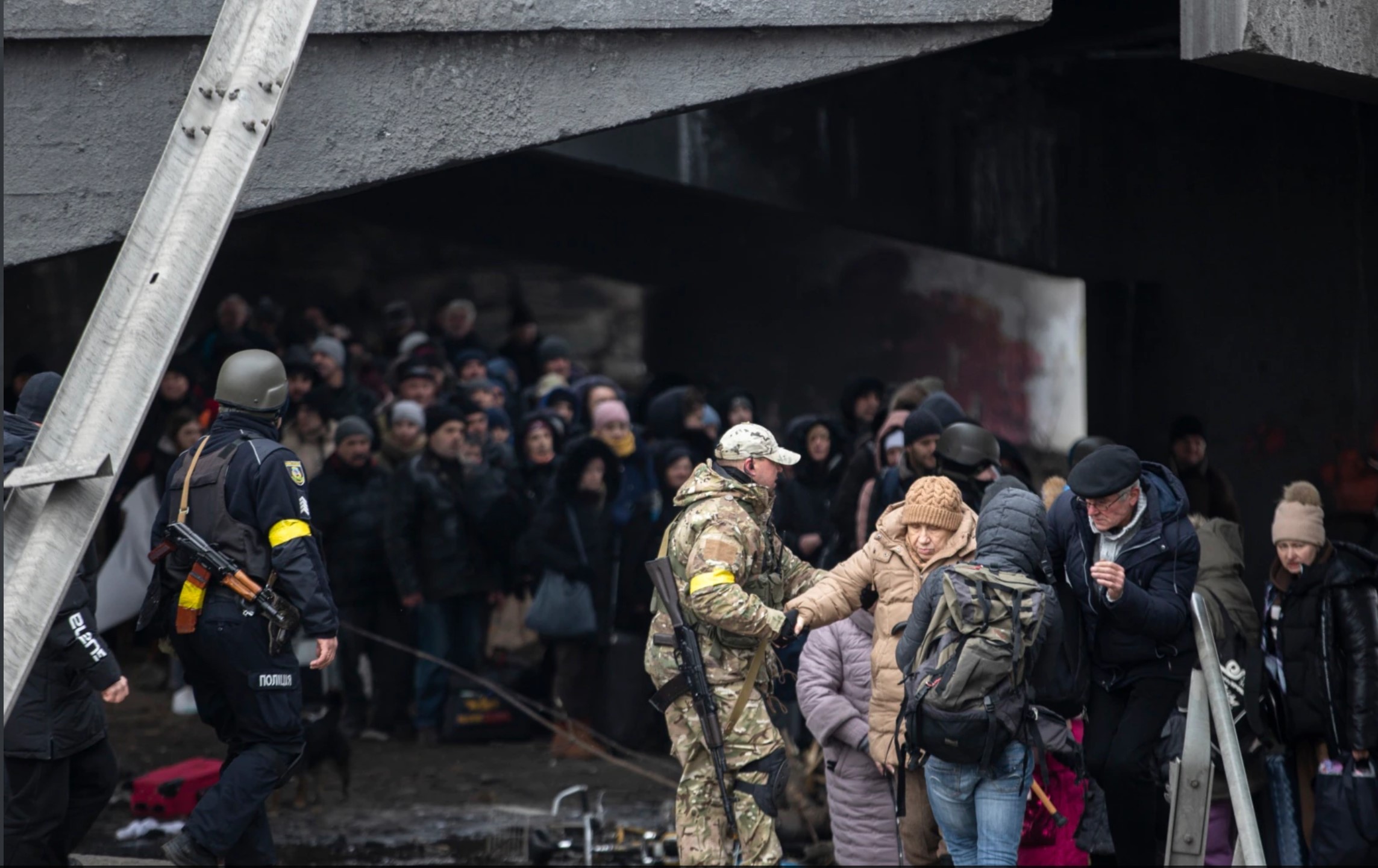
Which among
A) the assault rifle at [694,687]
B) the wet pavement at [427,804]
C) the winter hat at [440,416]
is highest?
the winter hat at [440,416]

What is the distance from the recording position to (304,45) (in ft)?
21.4

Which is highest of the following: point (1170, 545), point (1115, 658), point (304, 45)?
point (304, 45)

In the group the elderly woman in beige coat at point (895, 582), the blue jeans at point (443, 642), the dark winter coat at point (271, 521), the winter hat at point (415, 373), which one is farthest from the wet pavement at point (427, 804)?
the winter hat at point (415, 373)

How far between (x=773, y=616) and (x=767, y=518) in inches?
19.6

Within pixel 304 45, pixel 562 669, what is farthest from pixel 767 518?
pixel 562 669

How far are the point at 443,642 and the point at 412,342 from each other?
401cm

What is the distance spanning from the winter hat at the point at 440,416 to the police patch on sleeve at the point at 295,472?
13.5 ft

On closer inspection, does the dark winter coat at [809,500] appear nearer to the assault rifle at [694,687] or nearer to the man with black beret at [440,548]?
the man with black beret at [440,548]

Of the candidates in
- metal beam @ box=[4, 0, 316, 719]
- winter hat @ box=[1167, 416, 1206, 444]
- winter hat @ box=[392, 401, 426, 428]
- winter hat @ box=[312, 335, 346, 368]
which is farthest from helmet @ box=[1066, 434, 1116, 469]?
winter hat @ box=[312, 335, 346, 368]

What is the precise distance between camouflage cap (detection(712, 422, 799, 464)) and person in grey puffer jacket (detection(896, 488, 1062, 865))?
84cm

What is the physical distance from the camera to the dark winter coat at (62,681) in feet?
19.6

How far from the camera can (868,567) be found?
21.4 ft

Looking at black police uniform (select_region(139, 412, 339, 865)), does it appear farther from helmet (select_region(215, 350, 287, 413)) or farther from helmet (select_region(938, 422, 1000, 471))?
helmet (select_region(938, 422, 1000, 471))

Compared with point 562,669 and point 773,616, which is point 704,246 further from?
point 773,616
